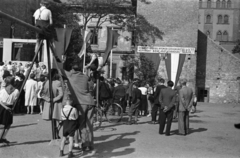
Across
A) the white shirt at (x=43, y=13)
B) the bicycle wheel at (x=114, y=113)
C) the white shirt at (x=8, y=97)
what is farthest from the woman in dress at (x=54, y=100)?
the bicycle wheel at (x=114, y=113)

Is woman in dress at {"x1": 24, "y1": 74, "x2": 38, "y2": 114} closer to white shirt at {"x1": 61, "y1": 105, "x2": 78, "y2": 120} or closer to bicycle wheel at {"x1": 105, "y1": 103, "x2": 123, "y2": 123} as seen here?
bicycle wheel at {"x1": 105, "y1": 103, "x2": 123, "y2": 123}

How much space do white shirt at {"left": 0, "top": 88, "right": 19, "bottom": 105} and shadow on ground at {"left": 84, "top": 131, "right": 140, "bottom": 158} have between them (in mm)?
2361

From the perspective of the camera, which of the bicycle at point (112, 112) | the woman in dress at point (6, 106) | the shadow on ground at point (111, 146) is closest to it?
the shadow on ground at point (111, 146)

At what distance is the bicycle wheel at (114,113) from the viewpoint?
13474mm

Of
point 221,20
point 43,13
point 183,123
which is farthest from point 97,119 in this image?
point 221,20

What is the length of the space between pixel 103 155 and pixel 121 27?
83.8ft

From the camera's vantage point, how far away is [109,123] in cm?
1312

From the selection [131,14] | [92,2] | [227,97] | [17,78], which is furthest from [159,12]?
[17,78]

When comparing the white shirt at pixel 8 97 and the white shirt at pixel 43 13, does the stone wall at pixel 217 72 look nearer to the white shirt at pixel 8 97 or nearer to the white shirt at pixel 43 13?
the white shirt at pixel 43 13

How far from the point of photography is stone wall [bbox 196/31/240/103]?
34.6 m

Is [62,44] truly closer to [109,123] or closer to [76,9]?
[109,123]

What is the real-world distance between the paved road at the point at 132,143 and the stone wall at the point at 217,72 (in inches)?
908

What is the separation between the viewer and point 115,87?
52.4ft

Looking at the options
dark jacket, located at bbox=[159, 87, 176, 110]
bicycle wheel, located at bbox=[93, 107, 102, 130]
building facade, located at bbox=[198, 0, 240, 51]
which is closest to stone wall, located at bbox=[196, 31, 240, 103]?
dark jacket, located at bbox=[159, 87, 176, 110]
